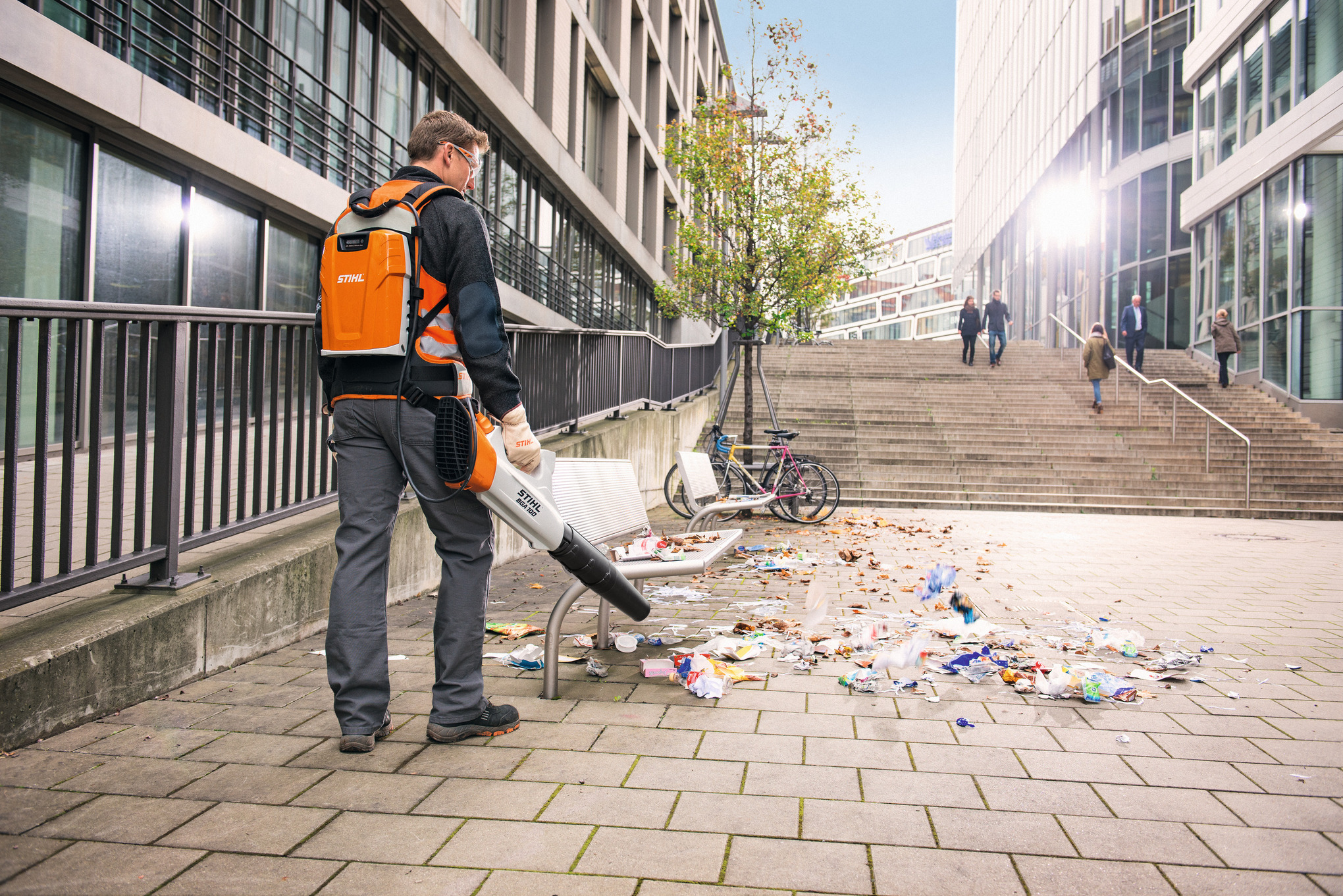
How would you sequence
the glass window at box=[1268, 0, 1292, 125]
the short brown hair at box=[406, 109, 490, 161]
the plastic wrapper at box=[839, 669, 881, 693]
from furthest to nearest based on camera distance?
the glass window at box=[1268, 0, 1292, 125], the plastic wrapper at box=[839, 669, 881, 693], the short brown hair at box=[406, 109, 490, 161]

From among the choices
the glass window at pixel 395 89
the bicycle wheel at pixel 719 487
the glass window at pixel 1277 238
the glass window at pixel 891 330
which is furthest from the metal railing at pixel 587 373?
the glass window at pixel 891 330

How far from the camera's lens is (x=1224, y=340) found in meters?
17.3

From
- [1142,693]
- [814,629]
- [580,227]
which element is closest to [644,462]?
[814,629]

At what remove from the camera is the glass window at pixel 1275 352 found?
16625 mm

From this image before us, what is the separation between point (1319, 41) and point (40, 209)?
1926cm

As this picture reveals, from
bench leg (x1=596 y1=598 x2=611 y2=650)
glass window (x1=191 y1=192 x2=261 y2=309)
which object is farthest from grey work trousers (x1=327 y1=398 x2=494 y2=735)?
glass window (x1=191 y1=192 x2=261 y2=309)

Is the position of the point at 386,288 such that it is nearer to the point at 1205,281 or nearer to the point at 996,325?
the point at 996,325

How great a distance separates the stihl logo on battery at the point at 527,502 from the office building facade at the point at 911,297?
A: 7997 cm

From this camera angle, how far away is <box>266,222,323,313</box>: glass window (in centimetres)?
1088

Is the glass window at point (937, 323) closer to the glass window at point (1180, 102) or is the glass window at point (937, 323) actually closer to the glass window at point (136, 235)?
the glass window at point (1180, 102)

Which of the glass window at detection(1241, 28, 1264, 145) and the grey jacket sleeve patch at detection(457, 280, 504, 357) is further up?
the glass window at detection(1241, 28, 1264, 145)

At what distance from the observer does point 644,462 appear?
451 inches

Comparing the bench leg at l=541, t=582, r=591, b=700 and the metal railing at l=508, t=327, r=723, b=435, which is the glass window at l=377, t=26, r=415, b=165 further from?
the bench leg at l=541, t=582, r=591, b=700

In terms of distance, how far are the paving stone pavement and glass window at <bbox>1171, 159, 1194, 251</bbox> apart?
→ 2250 centimetres
